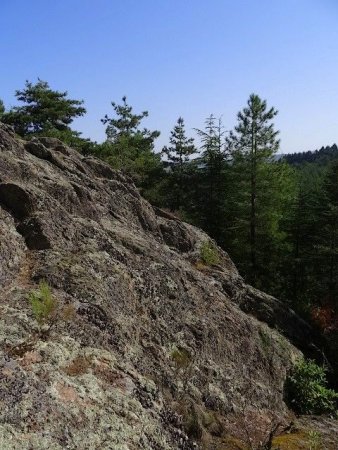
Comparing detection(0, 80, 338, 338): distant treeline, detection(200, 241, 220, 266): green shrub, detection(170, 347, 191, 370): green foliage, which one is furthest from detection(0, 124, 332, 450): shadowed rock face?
detection(0, 80, 338, 338): distant treeline

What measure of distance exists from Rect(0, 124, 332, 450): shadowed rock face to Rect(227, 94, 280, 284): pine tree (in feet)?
47.2

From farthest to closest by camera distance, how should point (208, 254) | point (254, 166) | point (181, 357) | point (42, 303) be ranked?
point (254, 166), point (208, 254), point (181, 357), point (42, 303)

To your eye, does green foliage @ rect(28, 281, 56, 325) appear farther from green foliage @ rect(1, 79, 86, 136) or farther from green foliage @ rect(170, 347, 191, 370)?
green foliage @ rect(1, 79, 86, 136)

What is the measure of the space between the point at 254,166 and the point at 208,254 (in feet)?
48.8

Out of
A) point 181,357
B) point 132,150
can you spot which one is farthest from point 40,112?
point 181,357

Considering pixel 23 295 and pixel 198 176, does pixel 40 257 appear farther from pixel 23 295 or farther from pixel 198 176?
pixel 198 176

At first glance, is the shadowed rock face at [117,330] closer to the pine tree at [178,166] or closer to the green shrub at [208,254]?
the green shrub at [208,254]

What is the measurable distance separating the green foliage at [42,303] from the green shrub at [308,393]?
26.3ft

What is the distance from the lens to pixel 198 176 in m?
40.5

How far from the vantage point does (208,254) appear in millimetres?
18188

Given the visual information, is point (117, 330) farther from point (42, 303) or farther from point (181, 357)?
point (181, 357)

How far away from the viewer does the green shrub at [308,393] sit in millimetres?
12758

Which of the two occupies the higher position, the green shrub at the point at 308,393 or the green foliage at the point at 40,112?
the green foliage at the point at 40,112

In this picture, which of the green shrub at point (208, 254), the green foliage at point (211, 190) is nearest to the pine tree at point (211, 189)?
the green foliage at point (211, 190)
